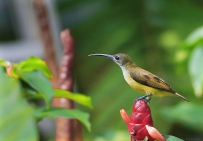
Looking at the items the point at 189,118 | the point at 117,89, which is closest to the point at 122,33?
the point at 117,89

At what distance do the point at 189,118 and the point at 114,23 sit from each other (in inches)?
64.7

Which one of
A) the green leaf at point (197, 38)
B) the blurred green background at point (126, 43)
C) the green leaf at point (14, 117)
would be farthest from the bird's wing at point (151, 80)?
the blurred green background at point (126, 43)

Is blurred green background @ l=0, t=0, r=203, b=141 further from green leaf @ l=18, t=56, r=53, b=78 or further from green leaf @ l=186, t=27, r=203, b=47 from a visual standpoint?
green leaf @ l=18, t=56, r=53, b=78

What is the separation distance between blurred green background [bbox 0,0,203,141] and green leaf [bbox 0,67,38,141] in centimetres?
261

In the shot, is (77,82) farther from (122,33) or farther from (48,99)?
(48,99)

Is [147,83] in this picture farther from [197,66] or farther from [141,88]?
[197,66]

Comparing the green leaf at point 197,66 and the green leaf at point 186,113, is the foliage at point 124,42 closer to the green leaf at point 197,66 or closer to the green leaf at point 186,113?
the green leaf at point 186,113

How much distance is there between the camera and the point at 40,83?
3.19ft

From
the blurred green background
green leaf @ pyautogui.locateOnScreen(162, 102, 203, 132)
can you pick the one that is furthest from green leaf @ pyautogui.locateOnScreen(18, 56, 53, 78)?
the blurred green background

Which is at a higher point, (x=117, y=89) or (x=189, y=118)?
(x=189, y=118)

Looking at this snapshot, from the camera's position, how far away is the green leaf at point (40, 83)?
3.11 ft

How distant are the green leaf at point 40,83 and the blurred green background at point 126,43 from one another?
7.77 ft

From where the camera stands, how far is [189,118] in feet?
7.01

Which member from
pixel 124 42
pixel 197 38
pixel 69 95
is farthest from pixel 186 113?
pixel 124 42
